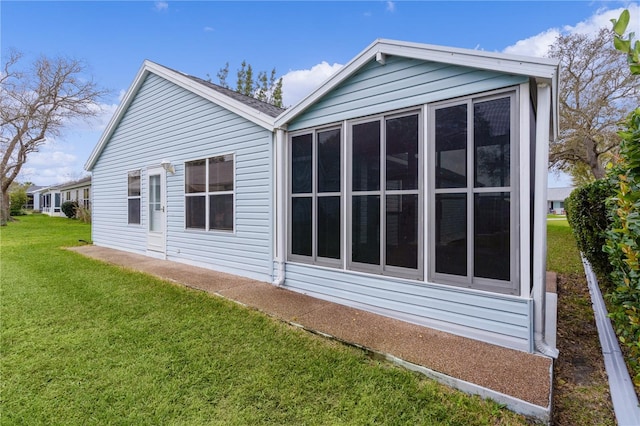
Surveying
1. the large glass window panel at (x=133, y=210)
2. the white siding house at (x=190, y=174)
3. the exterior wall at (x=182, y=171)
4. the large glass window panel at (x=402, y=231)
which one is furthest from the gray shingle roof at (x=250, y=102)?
the large glass window panel at (x=133, y=210)

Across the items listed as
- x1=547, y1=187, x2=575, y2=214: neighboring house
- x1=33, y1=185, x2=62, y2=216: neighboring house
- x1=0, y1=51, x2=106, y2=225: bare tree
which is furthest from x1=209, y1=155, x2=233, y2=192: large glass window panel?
x1=547, y1=187, x2=575, y2=214: neighboring house

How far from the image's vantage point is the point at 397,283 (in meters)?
3.87

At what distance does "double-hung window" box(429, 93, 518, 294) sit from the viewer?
3.14m

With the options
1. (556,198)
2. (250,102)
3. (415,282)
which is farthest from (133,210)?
(556,198)

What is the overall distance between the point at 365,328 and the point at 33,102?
89.4 feet

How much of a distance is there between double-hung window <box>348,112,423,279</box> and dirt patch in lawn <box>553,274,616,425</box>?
153cm

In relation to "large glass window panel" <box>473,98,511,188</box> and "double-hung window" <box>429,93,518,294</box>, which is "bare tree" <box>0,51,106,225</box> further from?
"large glass window panel" <box>473,98,511,188</box>

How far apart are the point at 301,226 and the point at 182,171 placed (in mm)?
3704

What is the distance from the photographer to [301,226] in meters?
4.96

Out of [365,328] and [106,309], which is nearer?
[365,328]

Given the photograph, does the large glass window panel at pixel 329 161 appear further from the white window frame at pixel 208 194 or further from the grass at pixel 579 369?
the grass at pixel 579 369

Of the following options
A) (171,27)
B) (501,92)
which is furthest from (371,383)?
(171,27)

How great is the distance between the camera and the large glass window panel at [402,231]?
3.72 m

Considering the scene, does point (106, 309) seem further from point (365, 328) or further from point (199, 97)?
point (199, 97)
